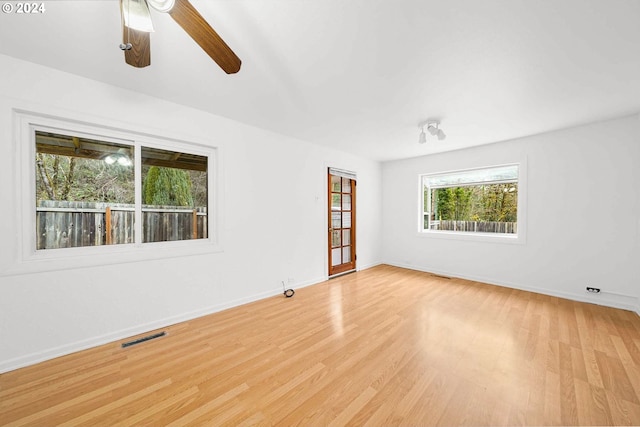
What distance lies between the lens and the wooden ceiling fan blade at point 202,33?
3.37 feet

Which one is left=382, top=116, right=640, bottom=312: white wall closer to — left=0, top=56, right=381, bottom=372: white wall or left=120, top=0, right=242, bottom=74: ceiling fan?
left=0, top=56, right=381, bottom=372: white wall

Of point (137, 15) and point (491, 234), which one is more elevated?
point (137, 15)

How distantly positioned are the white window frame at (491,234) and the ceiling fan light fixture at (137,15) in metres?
4.75

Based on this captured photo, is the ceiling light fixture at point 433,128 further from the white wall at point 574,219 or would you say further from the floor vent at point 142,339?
the floor vent at point 142,339

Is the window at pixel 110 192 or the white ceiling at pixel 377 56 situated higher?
the white ceiling at pixel 377 56

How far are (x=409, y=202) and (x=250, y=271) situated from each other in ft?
11.9

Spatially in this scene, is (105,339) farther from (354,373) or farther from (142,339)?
(354,373)

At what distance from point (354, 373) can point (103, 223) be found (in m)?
2.77

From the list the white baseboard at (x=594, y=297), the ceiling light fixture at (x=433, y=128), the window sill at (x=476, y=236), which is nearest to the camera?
the white baseboard at (x=594, y=297)

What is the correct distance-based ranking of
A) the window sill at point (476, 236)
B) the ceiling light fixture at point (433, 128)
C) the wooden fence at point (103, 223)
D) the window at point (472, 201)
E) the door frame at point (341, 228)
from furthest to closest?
the door frame at point (341, 228)
the window at point (472, 201)
the window sill at point (476, 236)
the ceiling light fixture at point (433, 128)
the wooden fence at point (103, 223)

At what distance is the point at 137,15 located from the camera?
1.08 m

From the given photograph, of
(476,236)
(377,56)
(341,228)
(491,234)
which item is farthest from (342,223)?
(377,56)

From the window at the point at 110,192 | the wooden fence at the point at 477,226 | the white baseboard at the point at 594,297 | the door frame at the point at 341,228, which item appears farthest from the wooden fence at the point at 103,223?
the white baseboard at the point at 594,297

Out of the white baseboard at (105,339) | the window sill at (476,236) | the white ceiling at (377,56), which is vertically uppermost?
the white ceiling at (377,56)
